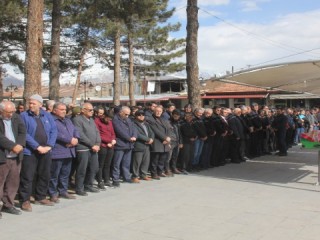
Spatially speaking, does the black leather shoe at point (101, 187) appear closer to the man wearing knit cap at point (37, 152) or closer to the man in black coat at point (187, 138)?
the man wearing knit cap at point (37, 152)

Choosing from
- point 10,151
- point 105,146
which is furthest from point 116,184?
point 10,151

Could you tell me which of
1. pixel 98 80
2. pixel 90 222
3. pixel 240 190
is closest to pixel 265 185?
pixel 240 190

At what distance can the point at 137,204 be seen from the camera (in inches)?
274

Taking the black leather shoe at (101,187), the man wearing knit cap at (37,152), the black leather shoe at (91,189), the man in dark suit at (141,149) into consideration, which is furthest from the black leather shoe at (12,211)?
the man in dark suit at (141,149)

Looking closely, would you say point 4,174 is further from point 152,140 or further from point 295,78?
point 295,78

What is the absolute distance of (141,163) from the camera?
30.6ft

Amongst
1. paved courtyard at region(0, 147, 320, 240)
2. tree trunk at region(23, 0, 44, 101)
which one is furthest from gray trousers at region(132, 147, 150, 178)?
tree trunk at region(23, 0, 44, 101)

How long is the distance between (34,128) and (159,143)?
3.52 m

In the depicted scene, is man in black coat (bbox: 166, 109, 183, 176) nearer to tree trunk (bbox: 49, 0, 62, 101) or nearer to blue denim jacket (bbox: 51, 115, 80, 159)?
blue denim jacket (bbox: 51, 115, 80, 159)

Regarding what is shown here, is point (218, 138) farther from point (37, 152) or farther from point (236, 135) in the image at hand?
point (37, 152)

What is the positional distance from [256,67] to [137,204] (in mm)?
4866

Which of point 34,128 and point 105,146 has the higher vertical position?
point 34,128

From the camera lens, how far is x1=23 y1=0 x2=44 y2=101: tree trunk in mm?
9438

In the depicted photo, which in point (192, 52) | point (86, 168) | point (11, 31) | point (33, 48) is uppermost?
point (11, 31)
